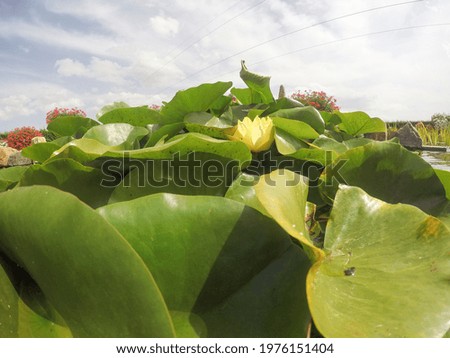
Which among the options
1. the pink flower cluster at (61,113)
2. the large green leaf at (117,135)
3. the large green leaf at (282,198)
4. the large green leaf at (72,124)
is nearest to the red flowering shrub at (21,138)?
the pink flower cluster at (61,113)

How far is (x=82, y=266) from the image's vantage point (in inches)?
10.7

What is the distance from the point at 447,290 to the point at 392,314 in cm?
6

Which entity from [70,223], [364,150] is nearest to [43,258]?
[70,223]

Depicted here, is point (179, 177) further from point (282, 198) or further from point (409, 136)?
point (409, 136)

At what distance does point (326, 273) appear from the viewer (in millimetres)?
337

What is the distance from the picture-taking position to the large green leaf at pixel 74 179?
440mm

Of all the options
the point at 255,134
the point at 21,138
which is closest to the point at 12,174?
the point at 255,134

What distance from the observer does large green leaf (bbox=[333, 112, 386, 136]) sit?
2.78ft

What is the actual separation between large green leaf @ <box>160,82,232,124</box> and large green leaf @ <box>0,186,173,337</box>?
0.37 metres

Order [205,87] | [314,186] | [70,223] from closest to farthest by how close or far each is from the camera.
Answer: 1. [70,223]
2. [314,186]
3. [205,87]

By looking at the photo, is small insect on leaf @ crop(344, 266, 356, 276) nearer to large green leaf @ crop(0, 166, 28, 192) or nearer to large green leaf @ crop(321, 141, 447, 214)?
large green leaf @ crop(321, 141, 447, 214)

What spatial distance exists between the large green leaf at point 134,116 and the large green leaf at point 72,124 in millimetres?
92

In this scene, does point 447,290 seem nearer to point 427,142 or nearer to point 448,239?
point 448,239
